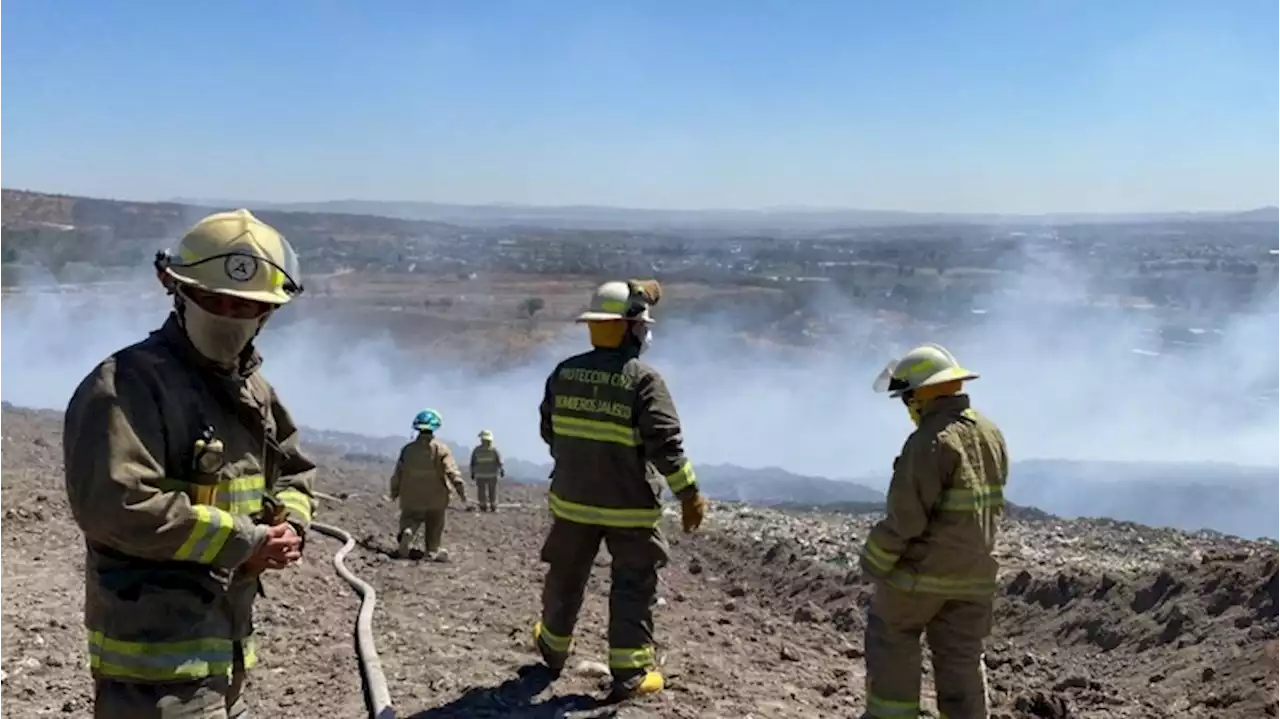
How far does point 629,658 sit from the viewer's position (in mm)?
5930

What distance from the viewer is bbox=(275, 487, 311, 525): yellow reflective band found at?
12.4 ft

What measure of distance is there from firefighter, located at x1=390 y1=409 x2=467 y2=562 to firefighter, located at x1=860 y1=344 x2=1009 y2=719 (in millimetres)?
6118

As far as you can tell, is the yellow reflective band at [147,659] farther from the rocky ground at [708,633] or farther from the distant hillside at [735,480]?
the distant hillside at [735,480]

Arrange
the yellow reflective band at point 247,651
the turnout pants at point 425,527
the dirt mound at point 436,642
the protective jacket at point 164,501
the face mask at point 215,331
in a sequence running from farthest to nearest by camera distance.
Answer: the turnout pants at point 425,527 → the dirt mound at point 436,642 → the yellow reflective band at point 247,651 → the face mask at point 215,331 → the protective jacket at point 164,501

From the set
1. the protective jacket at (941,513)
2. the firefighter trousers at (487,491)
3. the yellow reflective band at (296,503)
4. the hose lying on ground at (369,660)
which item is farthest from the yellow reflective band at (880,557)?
the firefighter trousers at (487,491)

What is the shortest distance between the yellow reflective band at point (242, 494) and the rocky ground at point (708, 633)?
263 centimetres

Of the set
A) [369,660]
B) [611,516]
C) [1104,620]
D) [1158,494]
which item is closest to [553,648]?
[611,516]

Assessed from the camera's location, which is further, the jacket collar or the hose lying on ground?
the hose lying on ground

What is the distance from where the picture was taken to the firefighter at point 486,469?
1589cm

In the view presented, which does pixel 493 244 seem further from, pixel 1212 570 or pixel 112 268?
pixel 1212 570

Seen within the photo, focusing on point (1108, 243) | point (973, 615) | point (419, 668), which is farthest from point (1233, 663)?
point (1108, 243)

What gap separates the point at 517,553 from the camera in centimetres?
1226

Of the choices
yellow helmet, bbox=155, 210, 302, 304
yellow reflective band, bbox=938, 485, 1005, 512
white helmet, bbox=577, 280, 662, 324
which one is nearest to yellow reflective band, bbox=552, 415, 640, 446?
white helmet, bbox=577, 280, 662, 324

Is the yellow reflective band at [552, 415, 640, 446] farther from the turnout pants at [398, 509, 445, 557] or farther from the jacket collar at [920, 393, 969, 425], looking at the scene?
the turnout pants at [398, 509, 445, 557]
